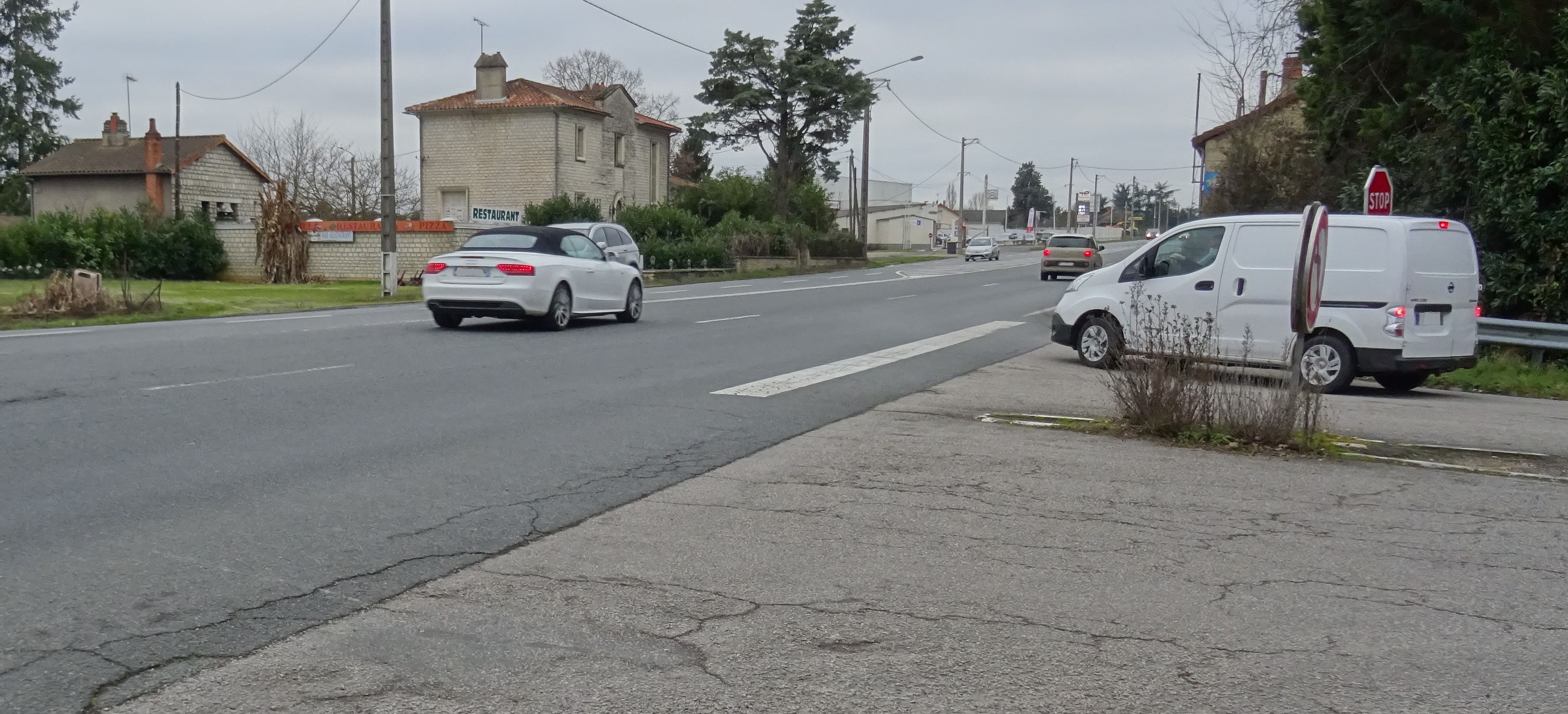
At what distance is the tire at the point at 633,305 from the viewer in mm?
19516

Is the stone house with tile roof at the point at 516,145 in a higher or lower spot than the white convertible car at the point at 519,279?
higher

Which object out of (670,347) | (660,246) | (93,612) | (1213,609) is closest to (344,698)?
(93,612)

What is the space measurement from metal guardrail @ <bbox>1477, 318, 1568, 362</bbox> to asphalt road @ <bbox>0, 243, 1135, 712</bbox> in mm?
5880

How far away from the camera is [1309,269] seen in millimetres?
8508

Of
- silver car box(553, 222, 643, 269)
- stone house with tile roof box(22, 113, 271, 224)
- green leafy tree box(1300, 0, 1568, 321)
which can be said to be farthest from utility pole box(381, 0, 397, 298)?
stone house with tile roof box(22, 113, 271, 224)

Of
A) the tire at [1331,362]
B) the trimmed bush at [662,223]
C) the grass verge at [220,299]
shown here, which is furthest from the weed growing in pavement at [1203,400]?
the trimmed bush at [662,223]

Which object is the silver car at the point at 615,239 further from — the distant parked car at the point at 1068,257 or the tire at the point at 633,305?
the distant parked car at the point at 1068,257

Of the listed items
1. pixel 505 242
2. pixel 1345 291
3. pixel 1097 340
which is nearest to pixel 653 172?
pixel 505 242

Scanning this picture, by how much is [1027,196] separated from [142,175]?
137120 millimetres

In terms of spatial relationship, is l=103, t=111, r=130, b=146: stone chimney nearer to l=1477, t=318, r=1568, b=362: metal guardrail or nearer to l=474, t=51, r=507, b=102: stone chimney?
l=474, t=51, r=507, b=102: stone chimney

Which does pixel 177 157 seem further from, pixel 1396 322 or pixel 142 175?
pixel 1396 322

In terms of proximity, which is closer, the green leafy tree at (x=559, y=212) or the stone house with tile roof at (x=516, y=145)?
the green leafy tree at (x=559, y=212)

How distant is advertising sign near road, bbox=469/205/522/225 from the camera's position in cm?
4341

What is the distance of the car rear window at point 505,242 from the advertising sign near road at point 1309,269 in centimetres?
1116
